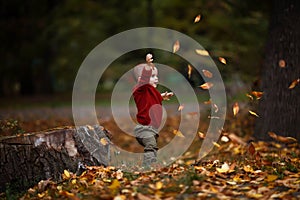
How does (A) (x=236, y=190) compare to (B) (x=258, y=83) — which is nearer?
(A) (x=236, y=190)

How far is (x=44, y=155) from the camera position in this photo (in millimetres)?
5898

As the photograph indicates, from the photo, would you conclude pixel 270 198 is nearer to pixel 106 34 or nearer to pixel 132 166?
pixel 132 166

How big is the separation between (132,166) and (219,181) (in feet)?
4.89

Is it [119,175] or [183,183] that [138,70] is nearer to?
[119,175]

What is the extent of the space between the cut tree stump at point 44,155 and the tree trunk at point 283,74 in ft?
12.6

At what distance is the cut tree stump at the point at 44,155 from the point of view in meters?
5.81

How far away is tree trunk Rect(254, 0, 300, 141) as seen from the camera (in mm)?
8422

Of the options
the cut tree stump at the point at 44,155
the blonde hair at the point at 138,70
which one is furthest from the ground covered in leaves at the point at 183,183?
the blonde hair at the point at 138,70

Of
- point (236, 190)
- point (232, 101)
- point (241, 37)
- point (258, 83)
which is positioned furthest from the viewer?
point (241, 37)

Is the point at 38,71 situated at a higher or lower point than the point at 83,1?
lower

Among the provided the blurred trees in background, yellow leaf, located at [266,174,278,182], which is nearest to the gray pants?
yellow leaf, located at [266,174,278,182]

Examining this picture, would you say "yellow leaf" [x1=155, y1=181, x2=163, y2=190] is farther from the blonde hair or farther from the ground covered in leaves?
the blonde hair

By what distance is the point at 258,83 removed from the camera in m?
10.1

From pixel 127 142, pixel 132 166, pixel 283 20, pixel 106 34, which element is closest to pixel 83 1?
pixel 106 34
